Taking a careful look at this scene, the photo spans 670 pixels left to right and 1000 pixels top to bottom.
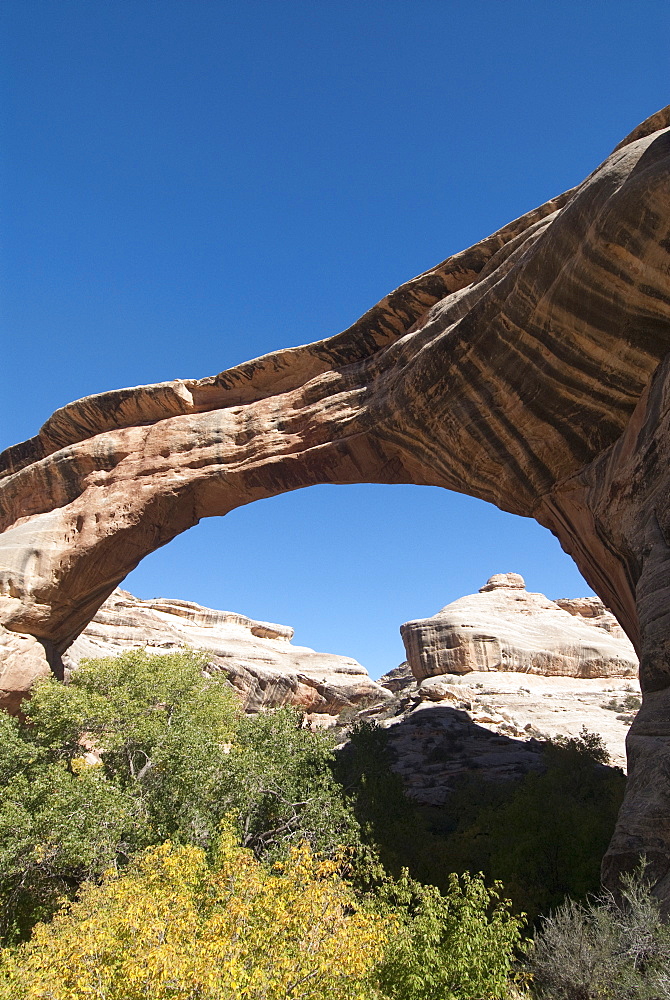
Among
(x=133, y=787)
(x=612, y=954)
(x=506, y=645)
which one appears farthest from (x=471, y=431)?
(x=506, y=645)

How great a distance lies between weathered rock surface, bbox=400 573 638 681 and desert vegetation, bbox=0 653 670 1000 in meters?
15.9

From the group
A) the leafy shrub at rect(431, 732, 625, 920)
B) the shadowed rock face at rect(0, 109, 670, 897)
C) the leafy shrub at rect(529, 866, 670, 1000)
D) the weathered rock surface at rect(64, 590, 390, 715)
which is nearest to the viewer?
the leafy shrub at rect(529, 866, 670, 1000)

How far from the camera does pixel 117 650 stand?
3384 centimetres

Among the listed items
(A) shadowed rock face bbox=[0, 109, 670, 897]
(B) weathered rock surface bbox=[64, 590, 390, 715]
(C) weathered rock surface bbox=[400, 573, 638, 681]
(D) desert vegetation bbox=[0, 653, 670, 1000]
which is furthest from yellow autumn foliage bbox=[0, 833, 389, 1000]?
(C) weathered rock surface bbox=[400, 573, 638, 681]

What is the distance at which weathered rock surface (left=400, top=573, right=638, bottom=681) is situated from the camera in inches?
1407

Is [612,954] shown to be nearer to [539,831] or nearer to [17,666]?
[539,831]

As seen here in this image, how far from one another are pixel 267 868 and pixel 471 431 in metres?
11.1

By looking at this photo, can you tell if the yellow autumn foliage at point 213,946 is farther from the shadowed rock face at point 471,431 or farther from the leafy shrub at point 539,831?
the leafy shrub at point 539,831

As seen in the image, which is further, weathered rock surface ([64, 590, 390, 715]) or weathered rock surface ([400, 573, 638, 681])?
weathered rock surface ([400, 573, 638, 681])

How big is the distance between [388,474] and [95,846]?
12.9 meters

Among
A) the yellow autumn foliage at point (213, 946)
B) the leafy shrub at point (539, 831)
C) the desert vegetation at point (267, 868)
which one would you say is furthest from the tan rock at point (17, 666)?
the leafy shrub at point (539, 831)

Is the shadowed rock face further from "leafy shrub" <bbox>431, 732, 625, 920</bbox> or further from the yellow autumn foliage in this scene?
the yellow autumn foliage

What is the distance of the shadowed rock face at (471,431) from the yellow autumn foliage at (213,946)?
413 cm

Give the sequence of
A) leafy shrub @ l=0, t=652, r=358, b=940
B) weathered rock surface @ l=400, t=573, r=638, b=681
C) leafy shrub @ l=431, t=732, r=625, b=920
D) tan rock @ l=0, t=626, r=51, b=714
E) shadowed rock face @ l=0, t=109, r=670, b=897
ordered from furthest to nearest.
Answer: weathered rock surface @ l=400, t=573, r=638, b=681
tan rock @ l=0, t=626, r=51, b=714
leafy shrub @ l=431, t=732, r=625, b=920
leafy shrub @ l=0, t=652, r=358, b=940
shadowed rock face @ l=0, t=109, r=670, b=897
